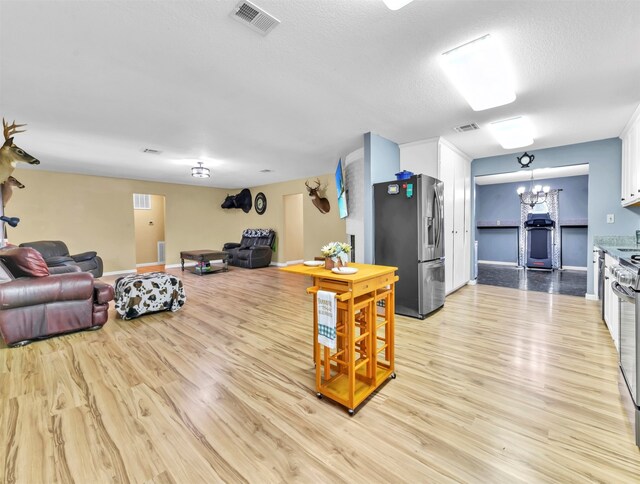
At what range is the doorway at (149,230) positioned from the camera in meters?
8.81

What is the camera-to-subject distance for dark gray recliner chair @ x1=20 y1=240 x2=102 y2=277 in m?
5.10

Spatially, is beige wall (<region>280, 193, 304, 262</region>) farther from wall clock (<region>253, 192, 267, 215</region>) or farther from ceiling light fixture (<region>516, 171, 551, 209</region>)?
ceiling light fixture (<region>516, 171, 551, 209</region>)

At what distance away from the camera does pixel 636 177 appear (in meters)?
3.17

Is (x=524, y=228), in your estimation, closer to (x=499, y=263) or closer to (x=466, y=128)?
(x=499, y=263)

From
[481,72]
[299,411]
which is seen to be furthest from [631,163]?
[299,411]

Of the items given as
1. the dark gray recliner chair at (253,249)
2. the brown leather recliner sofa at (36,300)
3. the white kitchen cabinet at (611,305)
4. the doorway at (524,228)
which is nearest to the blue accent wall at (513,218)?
the doorway at (524,228)

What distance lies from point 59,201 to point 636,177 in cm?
1041

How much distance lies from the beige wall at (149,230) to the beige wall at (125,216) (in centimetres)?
126

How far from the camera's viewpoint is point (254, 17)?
1732 millimetres

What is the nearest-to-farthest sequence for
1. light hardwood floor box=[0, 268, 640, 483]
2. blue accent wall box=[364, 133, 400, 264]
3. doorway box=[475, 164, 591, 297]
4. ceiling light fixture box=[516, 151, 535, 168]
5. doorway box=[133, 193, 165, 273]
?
1. light hardwood floor box=[0, 268, 640, 483]
2. blue accent wall box=[364, 133, 400, 264]
3. ceiling light fixture box=[516, 151, 535, 168]
4. doorway box=[475, 164, 591, 297]
5. doorway box=[133, 193, 165, 273]

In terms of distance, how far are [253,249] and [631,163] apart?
24.3ft

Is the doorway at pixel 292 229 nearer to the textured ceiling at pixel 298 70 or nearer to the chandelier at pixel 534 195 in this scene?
the textured ceiling at pixel 298 70

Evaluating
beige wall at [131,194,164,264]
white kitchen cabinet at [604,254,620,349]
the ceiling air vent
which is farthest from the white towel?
beige wall at [131,194,164,264]

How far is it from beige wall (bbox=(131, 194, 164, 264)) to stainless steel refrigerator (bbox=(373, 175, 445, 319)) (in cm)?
819
